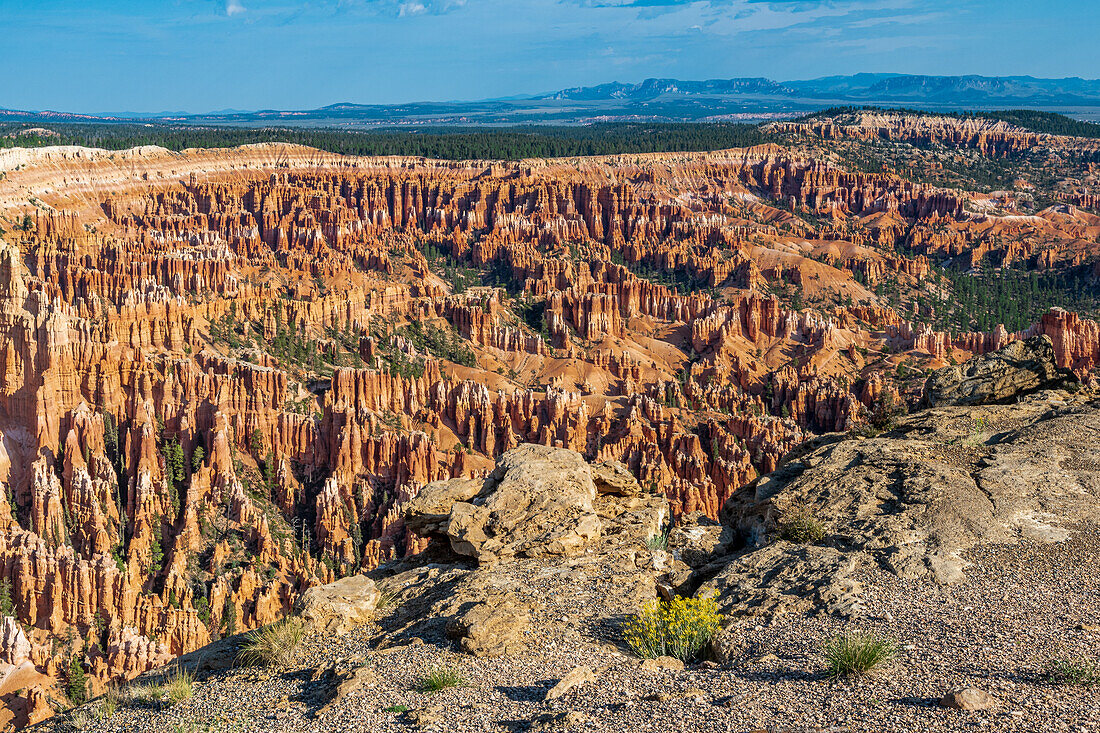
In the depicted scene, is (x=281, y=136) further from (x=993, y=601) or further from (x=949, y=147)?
(x=993, y=601)

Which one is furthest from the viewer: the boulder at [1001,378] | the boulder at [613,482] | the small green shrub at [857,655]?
the boulder at [1001,378]

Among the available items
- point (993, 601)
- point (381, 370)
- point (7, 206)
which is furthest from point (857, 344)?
point (7, 206)

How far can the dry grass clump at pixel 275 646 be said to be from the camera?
15305mm

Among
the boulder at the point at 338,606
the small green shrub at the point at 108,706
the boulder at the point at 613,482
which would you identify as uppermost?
the boulder at the point at 613,482

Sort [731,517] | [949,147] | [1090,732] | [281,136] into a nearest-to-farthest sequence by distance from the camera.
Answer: [1090,732], [731,517], [281,136], [949,147]

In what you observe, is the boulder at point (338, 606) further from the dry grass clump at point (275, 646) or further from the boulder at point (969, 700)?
the boulder at point (969, 700)

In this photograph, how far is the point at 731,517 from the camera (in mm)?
20734

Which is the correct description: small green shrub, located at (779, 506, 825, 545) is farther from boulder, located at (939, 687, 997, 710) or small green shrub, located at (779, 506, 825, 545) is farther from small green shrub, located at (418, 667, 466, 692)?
small green shrub, located at (418, 667, 466, 692)

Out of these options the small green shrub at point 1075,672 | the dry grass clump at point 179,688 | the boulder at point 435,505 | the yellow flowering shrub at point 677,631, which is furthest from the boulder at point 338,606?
the small green shrub at point 1075,672

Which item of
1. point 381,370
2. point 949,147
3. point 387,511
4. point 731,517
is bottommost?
point 387,511

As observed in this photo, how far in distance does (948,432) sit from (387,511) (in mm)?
39398

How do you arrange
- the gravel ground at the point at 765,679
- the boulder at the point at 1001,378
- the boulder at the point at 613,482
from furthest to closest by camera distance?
1. the boulder at the point at 1001,378
2. the boulder at the point at 613,482
3. the gravel ground at the point at 765,679

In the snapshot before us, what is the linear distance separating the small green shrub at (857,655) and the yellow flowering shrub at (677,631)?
1.88m

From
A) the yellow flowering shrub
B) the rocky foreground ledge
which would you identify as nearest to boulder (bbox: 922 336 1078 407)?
the rocky foreground ledge
